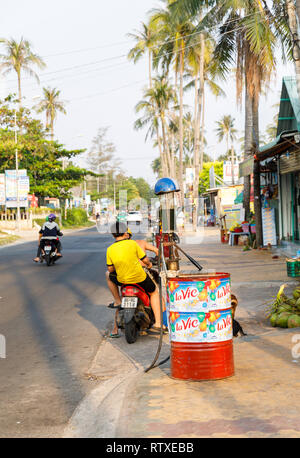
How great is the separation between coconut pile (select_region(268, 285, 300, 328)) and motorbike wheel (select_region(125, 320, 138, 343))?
2.00 metres

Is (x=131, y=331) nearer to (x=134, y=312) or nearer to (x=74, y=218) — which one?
(x=134, y=312)

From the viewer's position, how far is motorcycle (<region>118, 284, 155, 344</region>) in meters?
7.61

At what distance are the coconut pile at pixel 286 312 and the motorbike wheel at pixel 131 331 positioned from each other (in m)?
2.00

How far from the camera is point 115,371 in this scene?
6.43 metres

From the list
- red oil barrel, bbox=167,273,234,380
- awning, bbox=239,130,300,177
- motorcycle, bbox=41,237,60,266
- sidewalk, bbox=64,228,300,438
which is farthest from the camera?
motorcycle, bbox=41,237,60,266

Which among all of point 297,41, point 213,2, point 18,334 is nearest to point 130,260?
Result: point 18,334

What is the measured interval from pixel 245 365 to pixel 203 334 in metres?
0.79

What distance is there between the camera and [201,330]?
214 inches

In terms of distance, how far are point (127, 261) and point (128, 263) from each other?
3 centimetres

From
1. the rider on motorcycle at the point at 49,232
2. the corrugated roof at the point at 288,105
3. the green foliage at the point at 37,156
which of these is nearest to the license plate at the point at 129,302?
the rider on motorcycle at the point at 49,232

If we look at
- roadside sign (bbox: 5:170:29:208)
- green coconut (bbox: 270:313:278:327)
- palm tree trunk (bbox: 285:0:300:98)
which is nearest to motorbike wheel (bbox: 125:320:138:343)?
green coconut (bbox: 270:313:278:327)

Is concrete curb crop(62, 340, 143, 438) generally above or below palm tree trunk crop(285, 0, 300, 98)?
below

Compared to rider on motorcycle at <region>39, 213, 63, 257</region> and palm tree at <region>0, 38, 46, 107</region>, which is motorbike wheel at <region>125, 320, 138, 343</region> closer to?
rider on motorcycle at <region>39, 213, 63, 257</region>

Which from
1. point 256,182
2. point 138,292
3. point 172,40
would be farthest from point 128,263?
point 172,40
